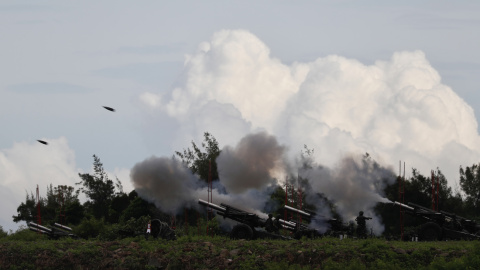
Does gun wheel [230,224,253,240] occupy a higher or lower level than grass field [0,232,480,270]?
higher

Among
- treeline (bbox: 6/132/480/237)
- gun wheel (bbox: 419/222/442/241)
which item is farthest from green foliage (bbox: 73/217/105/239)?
gun wheel (bbox: 419/222/442/241)

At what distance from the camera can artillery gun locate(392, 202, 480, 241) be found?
157 ft

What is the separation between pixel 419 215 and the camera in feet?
164

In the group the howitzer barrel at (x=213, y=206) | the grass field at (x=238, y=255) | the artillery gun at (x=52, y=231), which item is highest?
the howitzer barrel at (x=213, y=206)

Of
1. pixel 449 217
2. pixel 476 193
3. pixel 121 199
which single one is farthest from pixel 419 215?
pixel 121 199

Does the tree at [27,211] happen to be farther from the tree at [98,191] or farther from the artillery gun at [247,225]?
the artillery gun at [247,225]

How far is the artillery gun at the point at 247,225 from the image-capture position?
47250mm

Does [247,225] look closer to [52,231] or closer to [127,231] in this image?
[127,231]

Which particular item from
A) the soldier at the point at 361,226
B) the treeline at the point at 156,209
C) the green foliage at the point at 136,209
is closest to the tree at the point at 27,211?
the treeline at the point at 156,209

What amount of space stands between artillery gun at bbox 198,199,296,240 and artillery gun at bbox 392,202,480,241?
7706mm

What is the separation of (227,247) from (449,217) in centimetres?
1510

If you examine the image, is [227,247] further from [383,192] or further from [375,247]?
[383,192]

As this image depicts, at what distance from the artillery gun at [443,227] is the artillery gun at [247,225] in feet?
25.3

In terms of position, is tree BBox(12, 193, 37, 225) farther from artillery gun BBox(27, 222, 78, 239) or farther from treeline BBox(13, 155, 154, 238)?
artillery gun BBox(27, 222, 78, 239)
